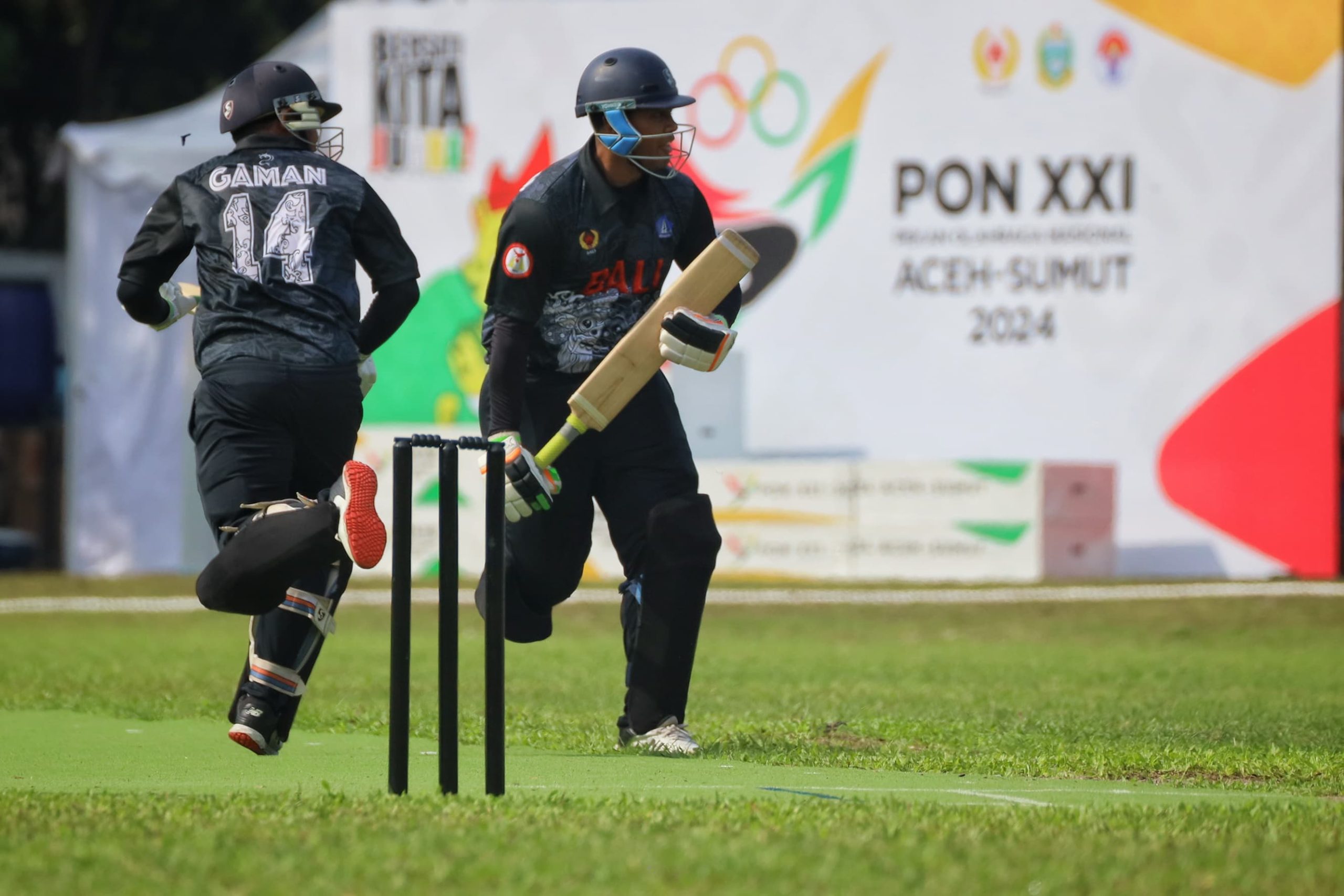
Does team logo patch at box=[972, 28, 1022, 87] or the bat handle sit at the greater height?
team logo patch at box=[972, 28, 1022, 87]

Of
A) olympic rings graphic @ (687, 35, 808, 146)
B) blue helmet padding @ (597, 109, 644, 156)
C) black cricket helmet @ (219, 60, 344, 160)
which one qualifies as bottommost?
blue helmet padding @ (597, 109, 644, 156)

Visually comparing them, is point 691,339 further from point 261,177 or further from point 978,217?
point 978,217

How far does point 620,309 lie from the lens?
21.2 ft

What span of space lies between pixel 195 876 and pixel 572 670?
6.63 metres

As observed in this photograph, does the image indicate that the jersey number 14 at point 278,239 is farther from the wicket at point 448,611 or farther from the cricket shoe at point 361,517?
the wicket at point 448,611

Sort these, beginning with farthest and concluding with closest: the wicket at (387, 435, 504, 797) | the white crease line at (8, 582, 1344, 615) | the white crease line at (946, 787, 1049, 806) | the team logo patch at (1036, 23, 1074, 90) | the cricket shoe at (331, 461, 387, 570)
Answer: the team logo patch at (1036, 23, 1074, 90) < the white crease line at (8, 582, 1344, 615) < the cricket shoe at (331, 461, 387, 570) < the white crease line at (946, 787, 1049, 806) < the wicket at (387, 435, 504, 797)

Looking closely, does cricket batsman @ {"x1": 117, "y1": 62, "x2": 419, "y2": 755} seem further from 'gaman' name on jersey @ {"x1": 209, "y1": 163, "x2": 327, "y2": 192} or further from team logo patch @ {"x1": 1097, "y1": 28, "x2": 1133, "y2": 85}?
team logo patch @ {"x1": 1097, "y1": 28, "x2": 1133, "y2": 85}

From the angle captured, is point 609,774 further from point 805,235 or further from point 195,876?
point 805,235

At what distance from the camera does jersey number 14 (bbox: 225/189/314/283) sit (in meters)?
5.98

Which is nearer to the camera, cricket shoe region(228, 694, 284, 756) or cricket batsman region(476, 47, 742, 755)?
cricket shoe region(228, 694, 284, 756)

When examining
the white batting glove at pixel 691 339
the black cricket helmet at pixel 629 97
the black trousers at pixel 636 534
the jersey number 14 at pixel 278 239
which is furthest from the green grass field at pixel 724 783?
the black cricket helmet at pixel 629 97

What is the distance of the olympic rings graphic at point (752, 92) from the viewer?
18.9m

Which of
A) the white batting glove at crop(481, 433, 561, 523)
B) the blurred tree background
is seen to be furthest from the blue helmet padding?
the blurred tree background

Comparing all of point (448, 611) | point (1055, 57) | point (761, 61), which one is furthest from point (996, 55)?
point (448, 611)
